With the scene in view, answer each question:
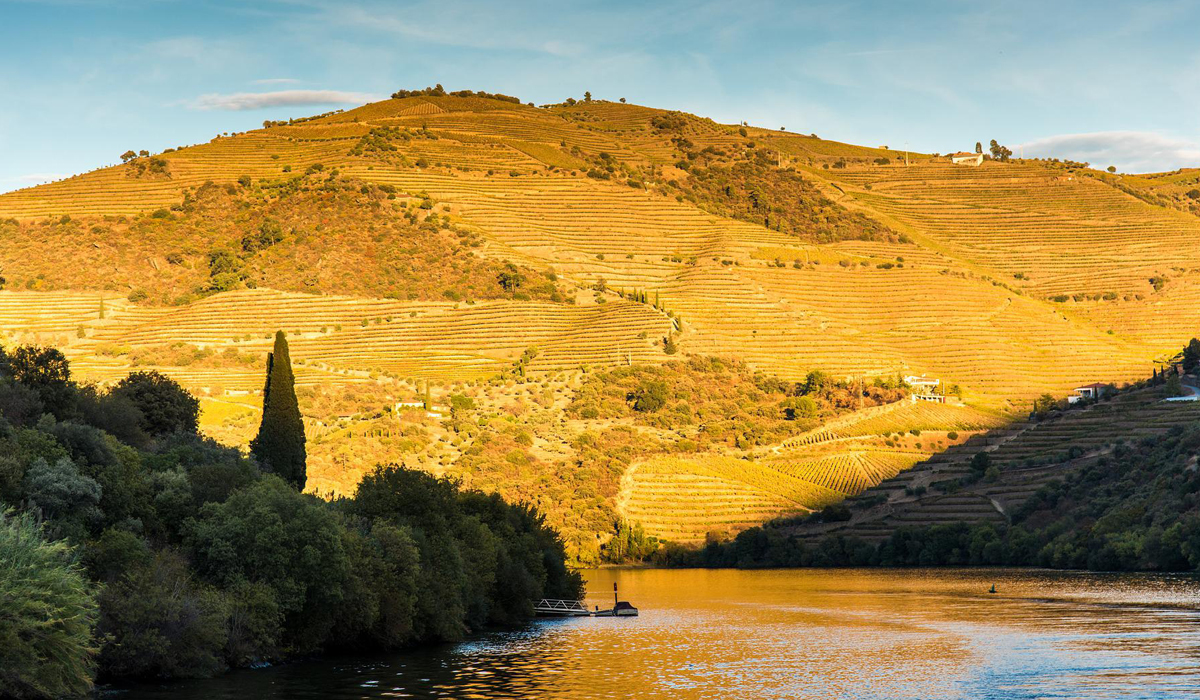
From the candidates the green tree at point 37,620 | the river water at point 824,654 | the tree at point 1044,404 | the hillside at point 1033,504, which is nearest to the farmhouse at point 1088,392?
the tree at point 1044,404

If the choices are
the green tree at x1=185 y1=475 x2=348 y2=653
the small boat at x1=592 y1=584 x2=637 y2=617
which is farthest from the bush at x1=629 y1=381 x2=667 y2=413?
→ the green tree at x1=185 y1=475 x2=348 y2=653

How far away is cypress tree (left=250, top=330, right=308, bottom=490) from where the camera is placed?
62781 millimetres

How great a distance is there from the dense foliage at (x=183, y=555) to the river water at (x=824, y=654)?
5.14ft

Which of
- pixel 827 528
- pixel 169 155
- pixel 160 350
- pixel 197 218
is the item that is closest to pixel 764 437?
pixel 827 528

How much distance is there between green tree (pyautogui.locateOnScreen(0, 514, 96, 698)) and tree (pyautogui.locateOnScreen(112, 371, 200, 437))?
33249 mm

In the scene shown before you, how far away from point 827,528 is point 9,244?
101471 mm

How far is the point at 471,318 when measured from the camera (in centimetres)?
14450

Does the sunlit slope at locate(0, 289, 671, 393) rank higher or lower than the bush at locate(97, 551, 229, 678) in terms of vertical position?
higher

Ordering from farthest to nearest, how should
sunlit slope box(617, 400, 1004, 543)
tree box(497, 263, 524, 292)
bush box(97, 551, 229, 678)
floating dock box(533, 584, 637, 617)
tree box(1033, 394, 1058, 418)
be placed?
tree box(497, 263, 524, 292) < tree box(1033, 394, 1058, 418) < sunlit slope box(617, 400, 1004, 543) < floating dock box(533, 584, 637, 617) < bush box(97, 551, 229, 678)

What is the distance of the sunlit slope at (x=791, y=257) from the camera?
14362 cm

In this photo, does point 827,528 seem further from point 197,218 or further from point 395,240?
point 197,218

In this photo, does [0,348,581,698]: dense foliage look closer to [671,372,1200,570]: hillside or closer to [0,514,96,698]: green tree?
[0,514,96,698]: green tree

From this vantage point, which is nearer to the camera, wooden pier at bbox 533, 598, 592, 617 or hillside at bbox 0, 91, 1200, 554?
wooden pier at bbox 533, 598, 592, 617

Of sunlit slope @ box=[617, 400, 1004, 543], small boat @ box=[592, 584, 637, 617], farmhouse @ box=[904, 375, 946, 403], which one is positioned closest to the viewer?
small boat @ box=[592, 584, 637, 617]
